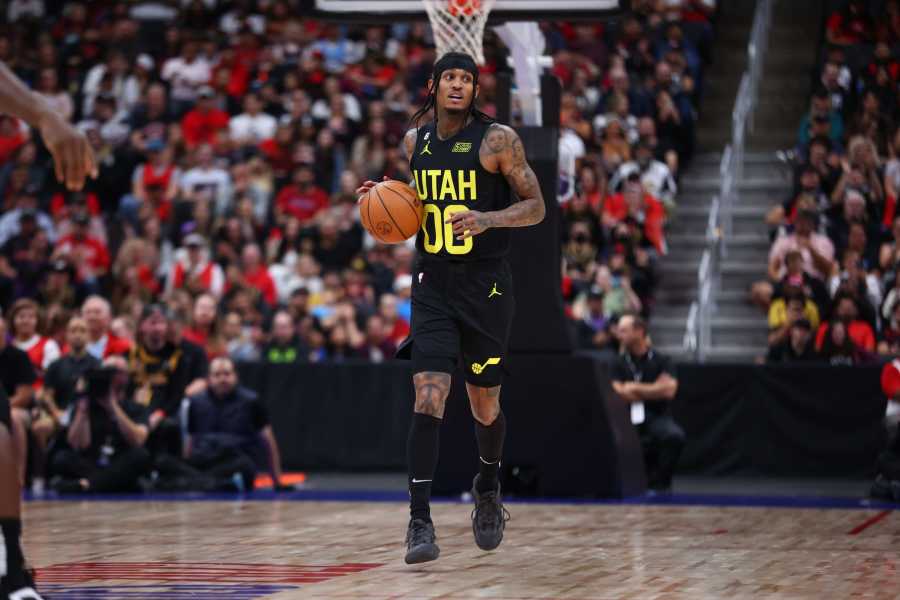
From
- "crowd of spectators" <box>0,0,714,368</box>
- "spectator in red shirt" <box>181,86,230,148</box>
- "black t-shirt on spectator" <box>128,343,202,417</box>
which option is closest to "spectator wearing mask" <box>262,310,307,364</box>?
"crowd of spectators" <box>0,0,714,368</box>

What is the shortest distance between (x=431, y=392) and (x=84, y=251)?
12042 millimetres

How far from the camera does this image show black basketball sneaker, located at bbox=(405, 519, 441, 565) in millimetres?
7258

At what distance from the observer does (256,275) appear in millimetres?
18016

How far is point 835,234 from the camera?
1709cm

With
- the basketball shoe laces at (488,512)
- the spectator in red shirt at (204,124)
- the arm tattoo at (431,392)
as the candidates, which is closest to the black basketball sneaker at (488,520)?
the basketball shoe laces at (488,512)

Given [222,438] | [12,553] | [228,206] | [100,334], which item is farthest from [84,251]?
[12,553]

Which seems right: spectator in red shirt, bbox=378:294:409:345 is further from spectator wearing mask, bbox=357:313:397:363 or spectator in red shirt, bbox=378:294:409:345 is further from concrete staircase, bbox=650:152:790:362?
concrete staircase, bbox=650:152:790:362

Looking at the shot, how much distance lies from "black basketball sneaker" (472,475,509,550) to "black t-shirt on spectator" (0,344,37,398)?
5737 millimetres

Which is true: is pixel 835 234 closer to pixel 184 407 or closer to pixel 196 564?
pixel 184 407

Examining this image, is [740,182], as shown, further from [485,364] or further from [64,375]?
[485,364]

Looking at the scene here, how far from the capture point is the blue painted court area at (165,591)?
6.56m

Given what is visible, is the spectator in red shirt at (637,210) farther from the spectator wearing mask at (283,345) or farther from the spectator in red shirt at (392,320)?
the spectator wearing mask at (283,345)

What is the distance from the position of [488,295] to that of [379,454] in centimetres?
821

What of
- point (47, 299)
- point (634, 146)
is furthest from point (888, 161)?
point (47, 299)
